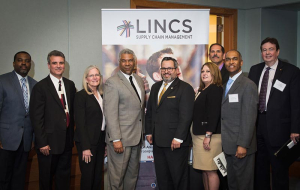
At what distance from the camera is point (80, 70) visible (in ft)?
17.0

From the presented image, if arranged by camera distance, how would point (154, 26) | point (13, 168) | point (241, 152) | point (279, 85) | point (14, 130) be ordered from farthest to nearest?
point (154, 26) → point (13, 168) → point (14, 130) → point (279, 85) → point (241, 152)

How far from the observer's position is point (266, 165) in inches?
158

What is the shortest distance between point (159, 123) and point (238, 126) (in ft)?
2.80

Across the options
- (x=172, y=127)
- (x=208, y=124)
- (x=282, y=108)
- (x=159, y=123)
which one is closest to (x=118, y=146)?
(x=159, y=123)

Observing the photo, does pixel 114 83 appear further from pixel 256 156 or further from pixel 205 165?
pixel 256 156

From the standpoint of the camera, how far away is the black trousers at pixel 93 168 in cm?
382

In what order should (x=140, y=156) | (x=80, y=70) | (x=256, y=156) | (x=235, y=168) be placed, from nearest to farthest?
1. (x=235, y=168)
2. (x=256, y=156)
3. (x=140, y=156)
4. (x=80, y=70)

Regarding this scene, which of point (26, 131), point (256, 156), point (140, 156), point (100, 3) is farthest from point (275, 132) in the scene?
point (100, 3)

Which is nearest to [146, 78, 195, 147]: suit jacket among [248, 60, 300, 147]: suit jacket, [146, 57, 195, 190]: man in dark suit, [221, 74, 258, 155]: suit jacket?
[146, 57, 195, 190]: man in dark suit

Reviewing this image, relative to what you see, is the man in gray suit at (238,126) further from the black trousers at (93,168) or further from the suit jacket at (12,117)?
the suit jacket at (12,117)

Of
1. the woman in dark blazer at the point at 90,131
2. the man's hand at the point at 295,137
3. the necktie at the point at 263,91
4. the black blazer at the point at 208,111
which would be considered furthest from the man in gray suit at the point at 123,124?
the man's hand at the point at 295,137

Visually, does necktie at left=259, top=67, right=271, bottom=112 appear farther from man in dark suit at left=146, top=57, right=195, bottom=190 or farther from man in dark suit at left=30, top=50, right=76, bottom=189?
man in dark suit at left=30, top=50, right=76, bottom=189

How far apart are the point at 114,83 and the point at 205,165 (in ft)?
4.45

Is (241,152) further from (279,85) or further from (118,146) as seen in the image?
(118,146)
